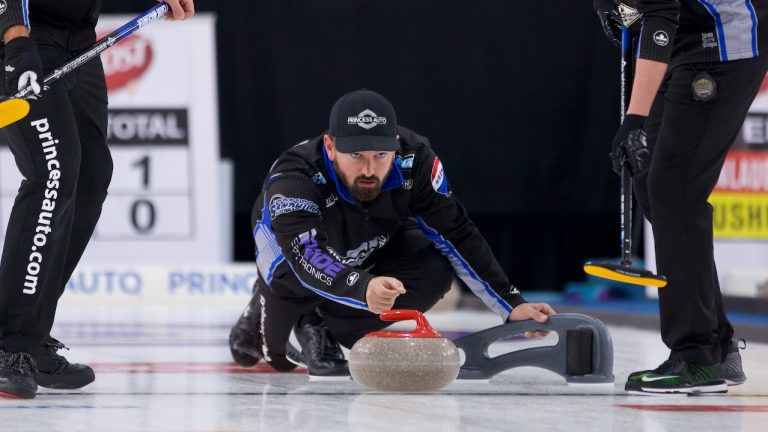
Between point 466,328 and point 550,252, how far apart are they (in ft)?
8.92

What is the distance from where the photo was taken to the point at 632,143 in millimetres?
3008

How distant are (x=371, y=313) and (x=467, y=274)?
311 millimetres

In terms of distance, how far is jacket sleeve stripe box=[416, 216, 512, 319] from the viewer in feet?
11.3

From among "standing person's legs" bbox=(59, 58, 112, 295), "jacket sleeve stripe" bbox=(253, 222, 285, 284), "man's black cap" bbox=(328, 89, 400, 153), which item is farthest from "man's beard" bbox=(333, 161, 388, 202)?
"standing person's legs" bbox=(59, 58, 112, 295)

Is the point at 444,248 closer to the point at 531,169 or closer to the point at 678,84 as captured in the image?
the point at 678,84

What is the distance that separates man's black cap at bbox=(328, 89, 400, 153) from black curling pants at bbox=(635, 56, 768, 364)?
2.12 ft

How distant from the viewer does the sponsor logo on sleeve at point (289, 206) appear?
3.24 metres

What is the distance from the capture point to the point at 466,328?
19.4 feet

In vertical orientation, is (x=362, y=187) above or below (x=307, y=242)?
above

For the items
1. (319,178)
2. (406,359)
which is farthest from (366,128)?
(406,359)

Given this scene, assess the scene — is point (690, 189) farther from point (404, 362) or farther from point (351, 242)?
point (351, 242)

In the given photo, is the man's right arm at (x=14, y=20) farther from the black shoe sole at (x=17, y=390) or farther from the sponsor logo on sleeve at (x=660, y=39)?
the sponsor logo on sleeve at (x=660, y=39)

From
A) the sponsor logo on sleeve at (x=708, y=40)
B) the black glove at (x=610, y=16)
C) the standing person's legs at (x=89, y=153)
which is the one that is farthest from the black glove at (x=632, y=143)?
the standing person's legs at (x=89, y=153)

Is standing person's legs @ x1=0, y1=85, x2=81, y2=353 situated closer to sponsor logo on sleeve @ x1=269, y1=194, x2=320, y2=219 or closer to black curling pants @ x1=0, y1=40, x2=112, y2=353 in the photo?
black curling pants @ x1=0, y1=40, x2=112, y2=353
